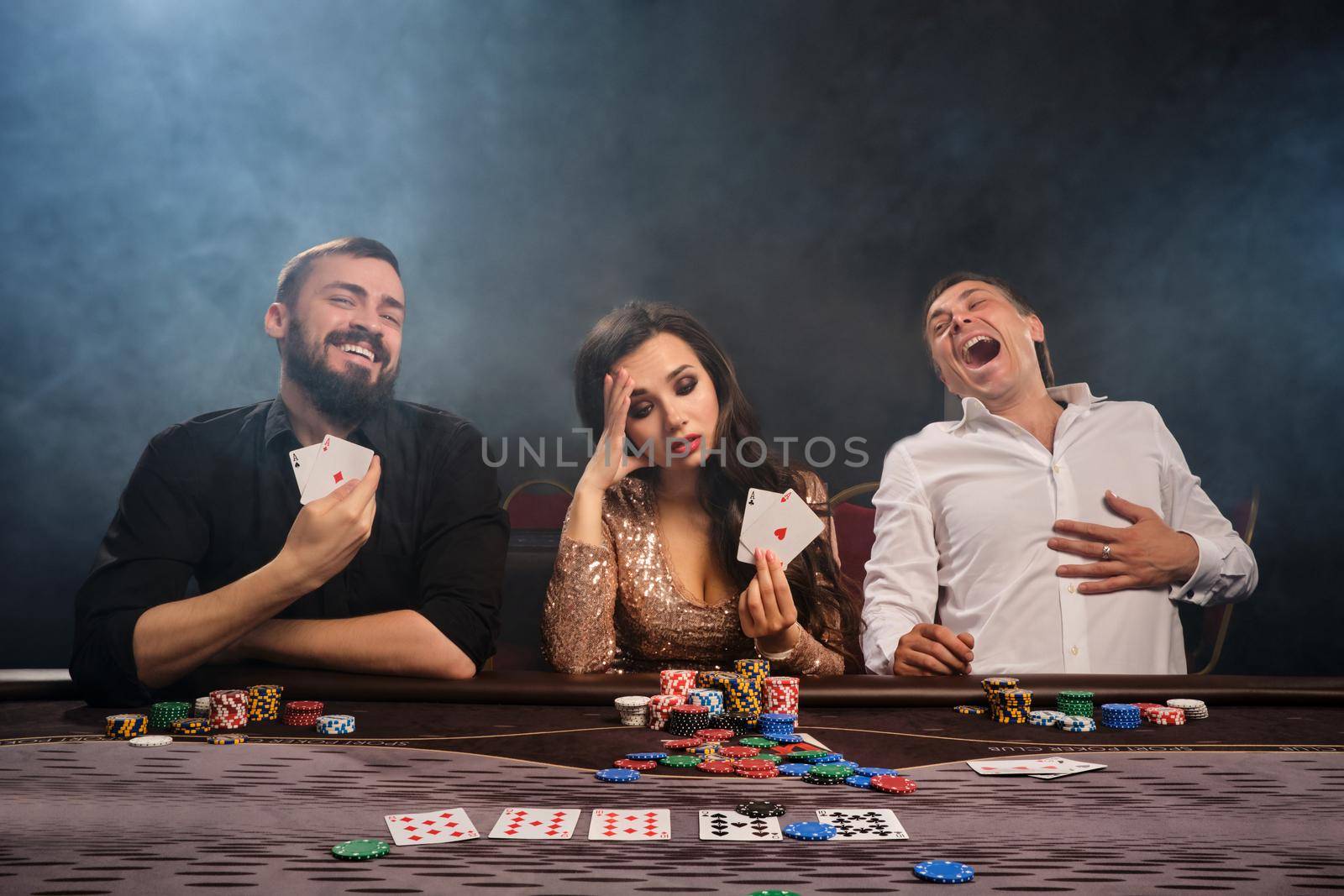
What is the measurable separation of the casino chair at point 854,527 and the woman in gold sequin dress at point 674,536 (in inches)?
7.1

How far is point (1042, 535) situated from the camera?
109 inches

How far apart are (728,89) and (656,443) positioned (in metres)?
1.17

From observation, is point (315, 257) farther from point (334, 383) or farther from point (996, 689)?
point (996, 689)

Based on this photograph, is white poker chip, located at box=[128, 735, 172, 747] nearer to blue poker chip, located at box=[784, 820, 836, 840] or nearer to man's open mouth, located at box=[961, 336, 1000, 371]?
blue poker chip, located at box=[784, 820, 836, 840]

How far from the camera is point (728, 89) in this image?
120 inches

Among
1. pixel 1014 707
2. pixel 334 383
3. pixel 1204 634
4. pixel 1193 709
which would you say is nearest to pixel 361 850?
pixel 1014 707

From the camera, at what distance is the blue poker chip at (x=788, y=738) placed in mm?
1563

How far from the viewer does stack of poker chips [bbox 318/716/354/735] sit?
162 centimetres

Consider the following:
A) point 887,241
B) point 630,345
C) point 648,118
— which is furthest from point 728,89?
point 630,345

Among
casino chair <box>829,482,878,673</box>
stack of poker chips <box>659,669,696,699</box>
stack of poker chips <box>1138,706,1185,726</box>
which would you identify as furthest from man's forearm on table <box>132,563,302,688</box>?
stack of poker chips <box>1138,706,1185,726</box>

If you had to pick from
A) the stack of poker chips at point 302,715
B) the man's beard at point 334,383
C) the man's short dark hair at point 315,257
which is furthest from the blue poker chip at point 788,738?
the man's short dark hair at point 315,257

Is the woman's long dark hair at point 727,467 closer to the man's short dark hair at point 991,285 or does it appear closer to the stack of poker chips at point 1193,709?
the man's short dark hair at point 991,285

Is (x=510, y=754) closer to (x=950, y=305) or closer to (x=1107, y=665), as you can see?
(x=1107, y=665)

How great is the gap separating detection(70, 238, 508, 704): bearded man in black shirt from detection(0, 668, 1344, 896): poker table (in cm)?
29
